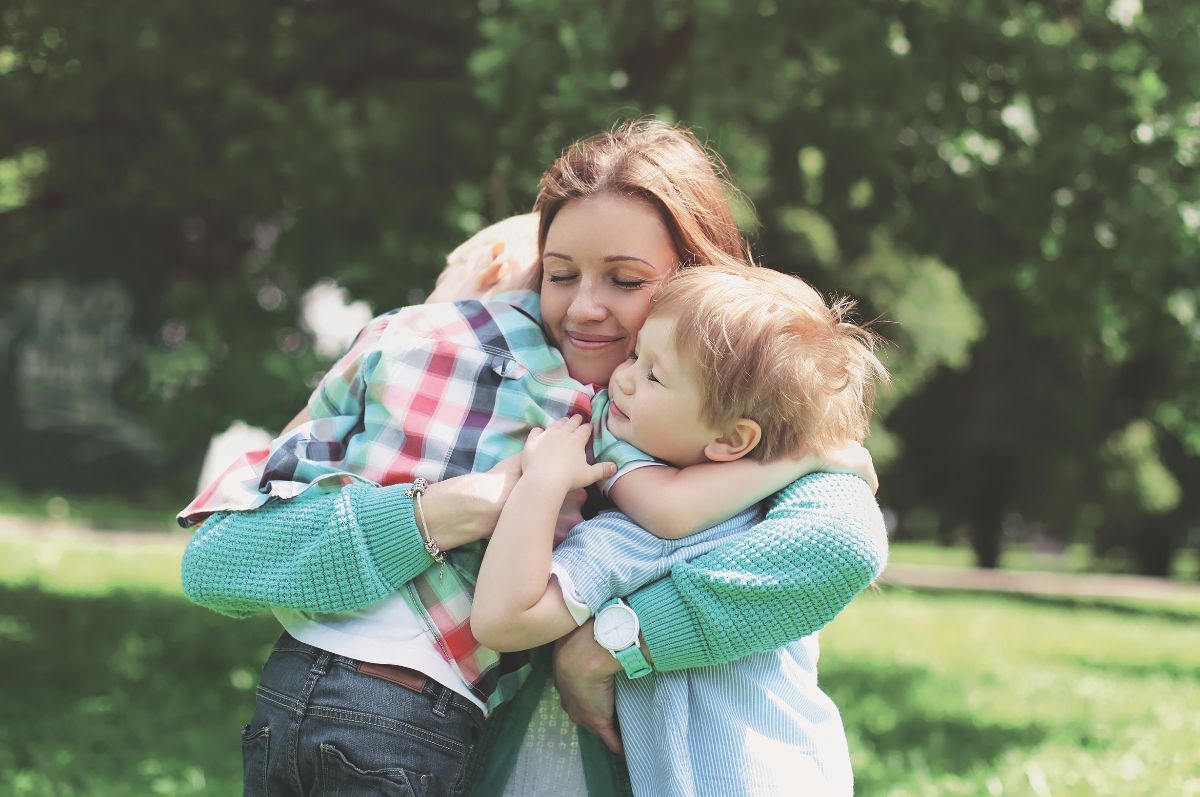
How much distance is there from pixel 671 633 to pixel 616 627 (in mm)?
87

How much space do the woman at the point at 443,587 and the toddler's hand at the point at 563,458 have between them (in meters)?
0.07

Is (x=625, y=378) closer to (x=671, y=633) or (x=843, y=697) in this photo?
(x=671, y=633)

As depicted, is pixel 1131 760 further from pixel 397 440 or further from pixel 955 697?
pixel 397 440

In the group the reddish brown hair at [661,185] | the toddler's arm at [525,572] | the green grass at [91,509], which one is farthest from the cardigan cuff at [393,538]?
the green grass at [91,509]

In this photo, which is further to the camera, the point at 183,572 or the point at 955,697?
the point at 955,697

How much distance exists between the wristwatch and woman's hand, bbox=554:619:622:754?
0.12 feet

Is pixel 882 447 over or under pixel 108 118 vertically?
under

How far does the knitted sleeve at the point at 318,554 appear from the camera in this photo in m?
1.97

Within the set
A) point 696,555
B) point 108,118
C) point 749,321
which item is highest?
point 749,321

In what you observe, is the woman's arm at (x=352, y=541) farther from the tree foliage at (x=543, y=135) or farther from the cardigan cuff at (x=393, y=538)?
the tree foliage at (x=543, y=135)

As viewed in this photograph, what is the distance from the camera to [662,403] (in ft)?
6.58

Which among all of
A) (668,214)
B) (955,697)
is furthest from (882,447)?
(668,214)

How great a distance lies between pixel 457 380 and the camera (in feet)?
6.88

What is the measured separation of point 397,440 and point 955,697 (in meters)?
6.30
